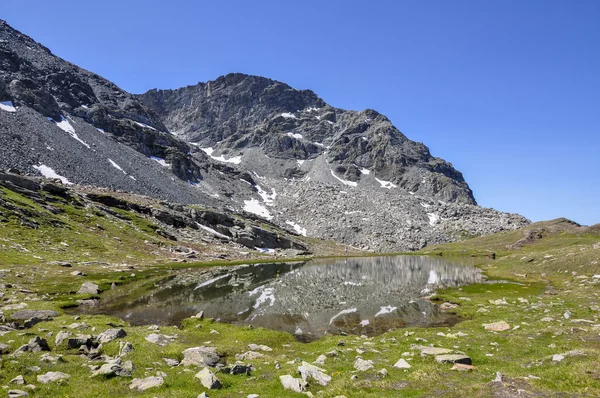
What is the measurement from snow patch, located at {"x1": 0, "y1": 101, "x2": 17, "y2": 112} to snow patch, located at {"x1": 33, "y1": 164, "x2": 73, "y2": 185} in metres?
43.6

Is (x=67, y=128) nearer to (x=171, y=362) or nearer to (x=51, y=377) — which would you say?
(x=171, y=362)

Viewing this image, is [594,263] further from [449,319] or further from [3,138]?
[3,138]

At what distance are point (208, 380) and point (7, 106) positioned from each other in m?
191

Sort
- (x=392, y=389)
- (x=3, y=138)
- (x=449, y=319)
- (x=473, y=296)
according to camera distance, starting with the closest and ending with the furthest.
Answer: (x=392, y=389) < (x=449, y=319) < (x=473, y=296) < (x=3, y=138)

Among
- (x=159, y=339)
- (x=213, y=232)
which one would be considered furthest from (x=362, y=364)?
(x=213, y=232)

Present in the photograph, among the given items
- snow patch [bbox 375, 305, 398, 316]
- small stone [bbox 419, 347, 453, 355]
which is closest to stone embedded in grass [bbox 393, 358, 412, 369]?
small stone [bbox 419, 347, 453, 355]

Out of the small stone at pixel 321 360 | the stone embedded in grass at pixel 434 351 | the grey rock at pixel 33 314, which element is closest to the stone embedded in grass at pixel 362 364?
the small stone at pixel 321 360

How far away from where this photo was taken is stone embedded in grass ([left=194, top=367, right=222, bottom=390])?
556 inches

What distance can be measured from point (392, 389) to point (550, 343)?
12283 millimetres

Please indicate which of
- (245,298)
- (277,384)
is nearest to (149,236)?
(245,298)

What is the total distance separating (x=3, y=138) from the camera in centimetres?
12556

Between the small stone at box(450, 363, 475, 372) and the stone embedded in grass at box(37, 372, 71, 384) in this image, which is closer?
the stone embedded in grass at box(37, 372, 71, 384)

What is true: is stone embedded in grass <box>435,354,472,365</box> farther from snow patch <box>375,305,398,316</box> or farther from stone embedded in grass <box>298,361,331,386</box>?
snow patch <box>375,305,398,316</box>

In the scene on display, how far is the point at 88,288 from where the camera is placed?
42.3 m
